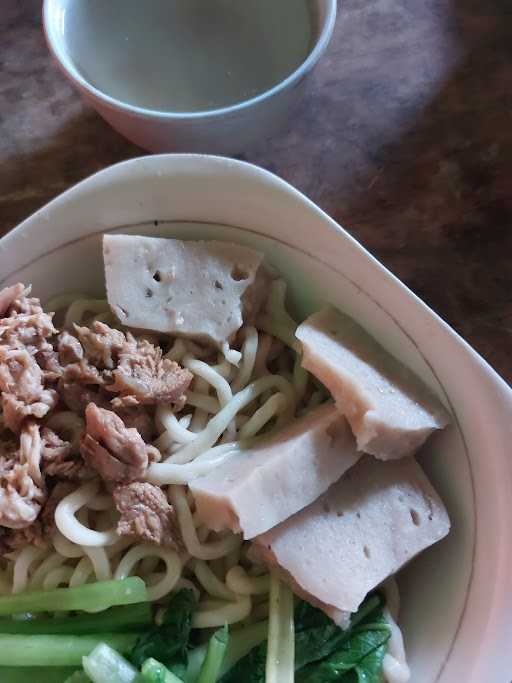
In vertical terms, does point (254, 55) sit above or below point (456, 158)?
above

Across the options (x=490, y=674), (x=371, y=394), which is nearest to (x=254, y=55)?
(x=371, y=394)

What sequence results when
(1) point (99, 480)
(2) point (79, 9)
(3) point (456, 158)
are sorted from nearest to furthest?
(1) point (99, 480) → (2) point (79, 9) → (3) point (456, 158)

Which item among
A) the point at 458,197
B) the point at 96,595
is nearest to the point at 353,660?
the point at 96,595

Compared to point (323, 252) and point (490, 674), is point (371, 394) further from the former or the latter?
point (490, 674)

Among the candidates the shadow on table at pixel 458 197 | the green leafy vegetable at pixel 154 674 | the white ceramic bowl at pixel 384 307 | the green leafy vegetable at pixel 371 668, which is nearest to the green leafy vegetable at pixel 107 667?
the green leafy vegetable at pixel 154 674

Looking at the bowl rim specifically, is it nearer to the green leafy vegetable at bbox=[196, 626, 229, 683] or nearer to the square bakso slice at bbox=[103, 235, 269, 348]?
the square bakso slice at bbox=[103, 235, 269, 348]

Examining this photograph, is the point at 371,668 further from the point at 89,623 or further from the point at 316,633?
the point at 89,623
